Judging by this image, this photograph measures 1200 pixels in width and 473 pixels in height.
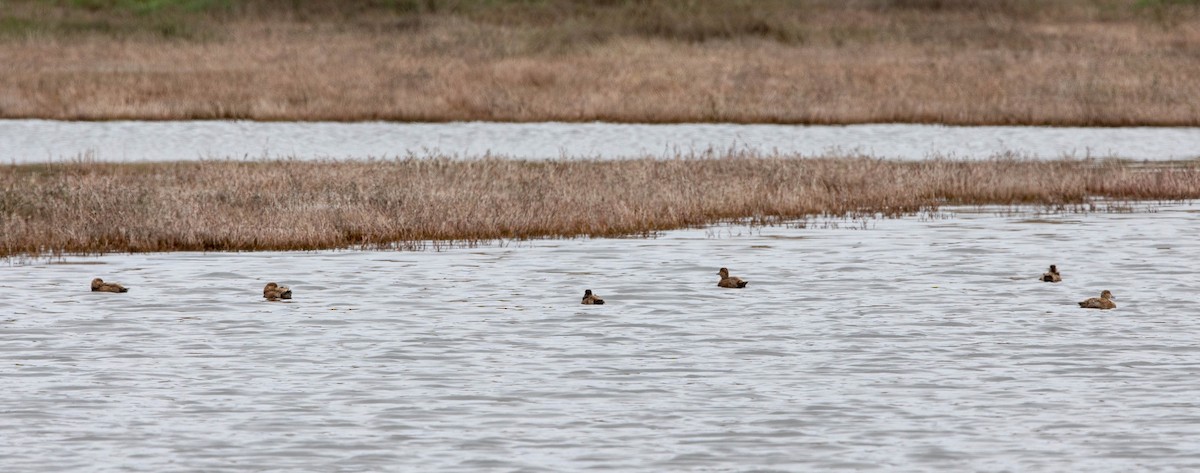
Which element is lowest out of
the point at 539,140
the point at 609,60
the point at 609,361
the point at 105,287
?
the point at 609,361

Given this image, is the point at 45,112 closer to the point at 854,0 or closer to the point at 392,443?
the point at 392,443

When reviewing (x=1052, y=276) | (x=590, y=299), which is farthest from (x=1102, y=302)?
(x=590, y=299)

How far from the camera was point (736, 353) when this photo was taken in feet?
43.8

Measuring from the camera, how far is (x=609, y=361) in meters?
12.9

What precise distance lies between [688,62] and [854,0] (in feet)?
84.2

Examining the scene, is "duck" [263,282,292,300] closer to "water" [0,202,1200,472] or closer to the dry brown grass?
"water" [0,202,1200,472]

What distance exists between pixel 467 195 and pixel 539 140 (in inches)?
563

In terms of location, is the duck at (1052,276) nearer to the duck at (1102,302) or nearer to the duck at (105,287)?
the duck at (1102,302)

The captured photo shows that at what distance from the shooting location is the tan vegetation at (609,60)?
42125mm

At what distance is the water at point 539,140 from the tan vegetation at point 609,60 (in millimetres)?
1566

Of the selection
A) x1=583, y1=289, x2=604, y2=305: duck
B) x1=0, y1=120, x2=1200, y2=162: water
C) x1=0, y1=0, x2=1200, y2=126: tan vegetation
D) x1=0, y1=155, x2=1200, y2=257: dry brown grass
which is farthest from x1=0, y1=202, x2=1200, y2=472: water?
x1=0, y1=0, x2=1200, y2=126: tan vegetation

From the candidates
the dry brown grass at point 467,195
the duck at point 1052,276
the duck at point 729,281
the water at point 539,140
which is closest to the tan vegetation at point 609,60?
the water at point 539,140

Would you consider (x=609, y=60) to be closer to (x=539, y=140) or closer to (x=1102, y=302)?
Answer: (x=539, y=140)

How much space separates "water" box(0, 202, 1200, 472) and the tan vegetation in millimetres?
22260
